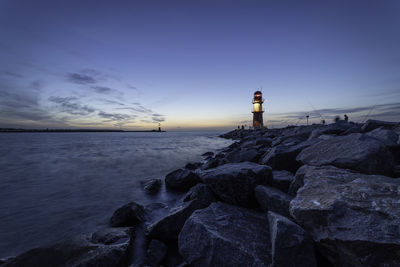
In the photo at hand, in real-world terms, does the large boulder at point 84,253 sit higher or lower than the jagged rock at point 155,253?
higher

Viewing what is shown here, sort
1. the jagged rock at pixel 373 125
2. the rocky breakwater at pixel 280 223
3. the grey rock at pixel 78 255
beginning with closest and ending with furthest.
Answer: the rocky breakwater at pixel 280 223 → the grey rock at pixel 78 255 → the jagged rock at pixel 373 125

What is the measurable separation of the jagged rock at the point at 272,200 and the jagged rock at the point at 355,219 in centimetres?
32

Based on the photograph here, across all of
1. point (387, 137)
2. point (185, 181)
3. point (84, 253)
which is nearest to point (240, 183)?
point (84, 253)

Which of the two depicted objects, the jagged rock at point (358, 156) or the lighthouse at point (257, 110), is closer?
the jagged rock at point (358, 156)

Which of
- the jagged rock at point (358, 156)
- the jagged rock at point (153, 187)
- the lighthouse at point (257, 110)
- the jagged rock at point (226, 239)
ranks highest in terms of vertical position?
the lighthouse at point (257, 110)

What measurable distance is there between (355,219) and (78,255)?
12.5 ft

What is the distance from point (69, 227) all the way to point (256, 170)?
15.0 ft

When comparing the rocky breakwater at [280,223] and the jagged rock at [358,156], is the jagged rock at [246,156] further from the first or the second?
the jagged rock at [358,156]

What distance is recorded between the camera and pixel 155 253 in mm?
2748

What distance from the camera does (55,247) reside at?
2941 mm

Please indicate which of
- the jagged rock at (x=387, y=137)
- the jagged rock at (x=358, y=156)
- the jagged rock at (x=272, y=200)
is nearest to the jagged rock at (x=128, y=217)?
the jagged rock at (x=272, y=200)

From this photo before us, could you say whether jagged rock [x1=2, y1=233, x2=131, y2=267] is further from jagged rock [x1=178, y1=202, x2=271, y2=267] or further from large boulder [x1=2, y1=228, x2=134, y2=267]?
jagged rock [x1=178, y1=202, x2=271, y2=267]

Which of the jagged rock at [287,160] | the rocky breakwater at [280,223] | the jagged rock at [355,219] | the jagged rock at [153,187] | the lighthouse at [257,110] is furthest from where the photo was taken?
the lighthouse at [257,110]

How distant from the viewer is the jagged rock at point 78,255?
2.51 meters
